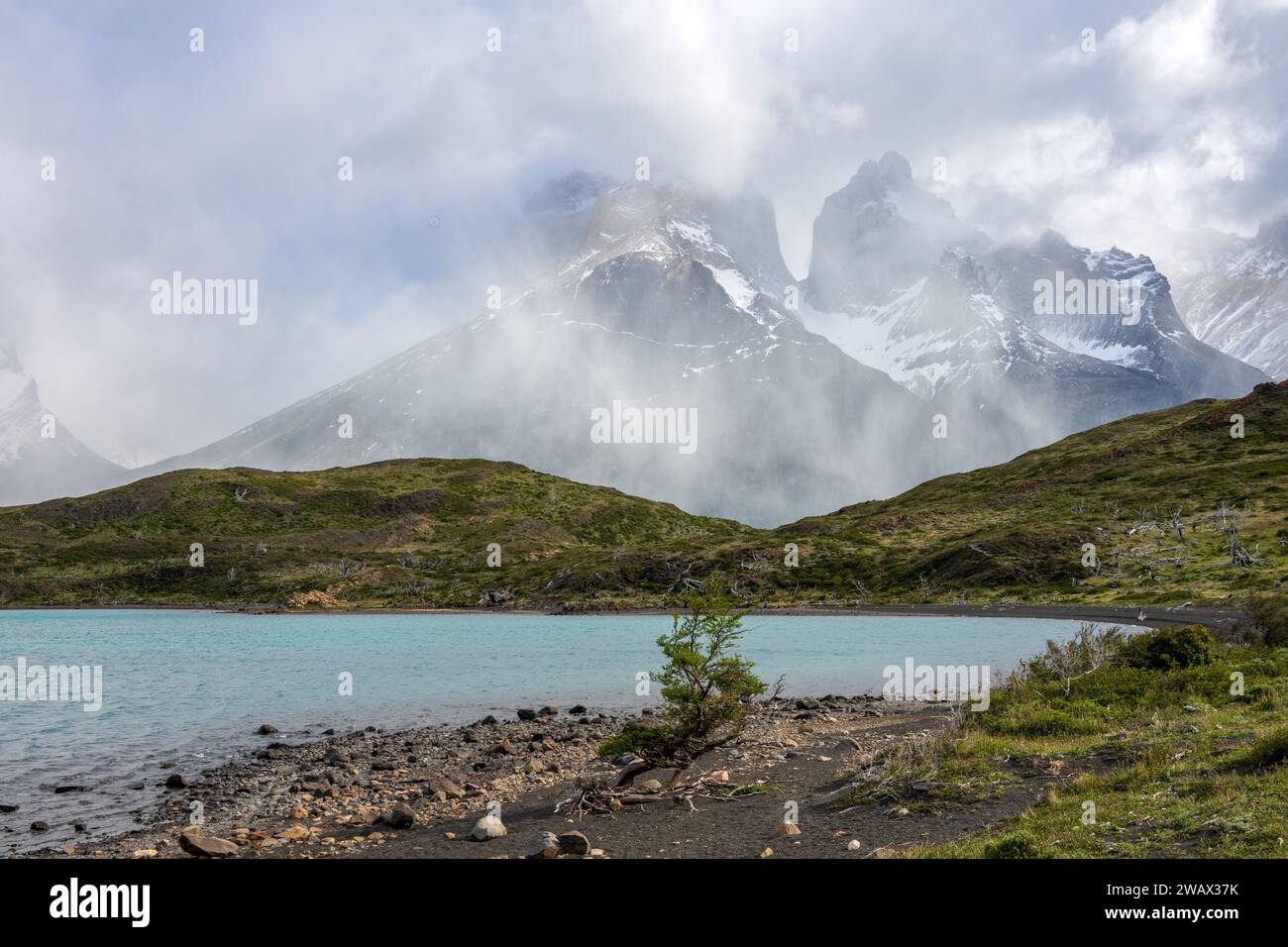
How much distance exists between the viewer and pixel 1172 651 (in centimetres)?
2700

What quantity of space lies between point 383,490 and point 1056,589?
146 m

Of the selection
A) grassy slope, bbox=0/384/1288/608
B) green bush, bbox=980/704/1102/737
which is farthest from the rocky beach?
grassy slope, bbox=0/384/1288/608

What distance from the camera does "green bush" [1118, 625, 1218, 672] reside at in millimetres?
26328

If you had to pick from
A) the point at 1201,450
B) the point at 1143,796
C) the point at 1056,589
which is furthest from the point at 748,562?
the point at 1143,796

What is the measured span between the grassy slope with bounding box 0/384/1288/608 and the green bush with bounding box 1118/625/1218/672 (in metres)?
36.5

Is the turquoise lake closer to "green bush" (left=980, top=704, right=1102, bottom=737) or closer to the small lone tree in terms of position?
the small lone tree

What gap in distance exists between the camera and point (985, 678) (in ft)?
119

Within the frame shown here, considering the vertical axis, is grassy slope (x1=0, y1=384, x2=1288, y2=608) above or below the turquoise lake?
above

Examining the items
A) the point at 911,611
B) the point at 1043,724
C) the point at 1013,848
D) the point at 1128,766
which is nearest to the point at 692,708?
the point at 1128,766

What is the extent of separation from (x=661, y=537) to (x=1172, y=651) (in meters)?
145

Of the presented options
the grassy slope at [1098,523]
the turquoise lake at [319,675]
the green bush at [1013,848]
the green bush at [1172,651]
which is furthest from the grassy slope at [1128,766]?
the grassy slope at [1098,523]

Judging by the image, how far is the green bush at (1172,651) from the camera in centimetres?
2633

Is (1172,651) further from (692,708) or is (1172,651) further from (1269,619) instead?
(692,708)
